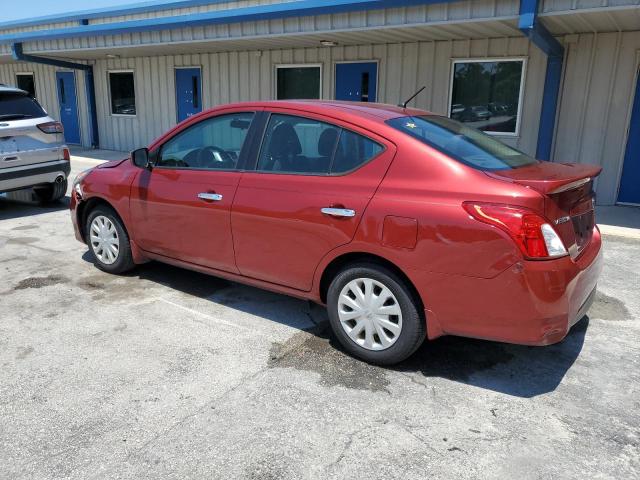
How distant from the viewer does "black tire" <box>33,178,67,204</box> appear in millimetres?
8297

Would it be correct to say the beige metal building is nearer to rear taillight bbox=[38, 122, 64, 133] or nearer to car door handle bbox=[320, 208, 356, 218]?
rear taillight bbox=[38, 122, 64, 133]

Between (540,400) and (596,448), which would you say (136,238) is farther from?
(596,448)

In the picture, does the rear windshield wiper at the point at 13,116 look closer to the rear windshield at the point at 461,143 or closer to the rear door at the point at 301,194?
the rear door at the point at 301,194

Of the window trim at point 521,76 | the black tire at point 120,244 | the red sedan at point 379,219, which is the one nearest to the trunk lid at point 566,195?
the red sedan at point 379,219

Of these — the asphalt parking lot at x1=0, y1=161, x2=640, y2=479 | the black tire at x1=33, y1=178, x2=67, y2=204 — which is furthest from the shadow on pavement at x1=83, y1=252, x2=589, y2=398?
the black tire at x1=33, y1=178, x2=67, y2=204

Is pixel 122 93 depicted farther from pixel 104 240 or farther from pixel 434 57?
pixel 104 240

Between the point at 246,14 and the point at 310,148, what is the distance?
6.10m

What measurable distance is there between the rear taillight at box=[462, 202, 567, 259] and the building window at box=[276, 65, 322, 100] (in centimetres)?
861

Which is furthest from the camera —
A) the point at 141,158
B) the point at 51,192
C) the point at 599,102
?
the point at 51,192

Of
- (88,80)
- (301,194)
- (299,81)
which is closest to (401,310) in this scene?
(301,194)

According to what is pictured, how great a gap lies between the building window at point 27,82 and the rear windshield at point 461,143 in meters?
17.2

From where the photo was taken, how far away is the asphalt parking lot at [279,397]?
8.27 ft

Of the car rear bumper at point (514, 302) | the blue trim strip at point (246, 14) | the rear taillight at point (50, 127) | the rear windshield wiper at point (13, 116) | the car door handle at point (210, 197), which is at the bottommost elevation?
the car rear bumper at point (514, 302)

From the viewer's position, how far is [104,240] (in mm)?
5039
